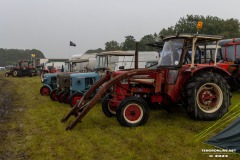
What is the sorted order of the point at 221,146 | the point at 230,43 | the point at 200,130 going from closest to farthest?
the point at 221,146 → the point at 200,130 → the point at 230,43

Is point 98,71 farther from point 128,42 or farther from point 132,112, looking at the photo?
→ point 128,42

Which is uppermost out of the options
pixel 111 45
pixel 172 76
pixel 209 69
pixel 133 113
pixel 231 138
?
pixel 111 45

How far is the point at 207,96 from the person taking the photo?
684 cm

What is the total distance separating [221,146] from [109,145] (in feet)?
6.54

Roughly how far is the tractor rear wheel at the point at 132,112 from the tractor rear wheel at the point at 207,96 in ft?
3.80

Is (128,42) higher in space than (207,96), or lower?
higher

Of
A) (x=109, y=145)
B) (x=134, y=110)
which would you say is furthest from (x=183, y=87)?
(x=109, y=145)

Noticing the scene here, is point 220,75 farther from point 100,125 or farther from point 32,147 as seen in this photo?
point 32,147

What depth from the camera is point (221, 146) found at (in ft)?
15.8

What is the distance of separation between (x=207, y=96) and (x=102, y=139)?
2.89 meters

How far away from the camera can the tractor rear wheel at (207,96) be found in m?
6.63

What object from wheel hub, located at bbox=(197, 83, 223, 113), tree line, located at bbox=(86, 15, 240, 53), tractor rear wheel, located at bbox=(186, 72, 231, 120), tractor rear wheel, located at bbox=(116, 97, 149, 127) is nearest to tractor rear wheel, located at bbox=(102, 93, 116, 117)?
tractor rear wheel, located at bbox=(116, 97, 149, 127)

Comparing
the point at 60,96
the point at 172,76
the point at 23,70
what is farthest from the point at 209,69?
the point at 23,70

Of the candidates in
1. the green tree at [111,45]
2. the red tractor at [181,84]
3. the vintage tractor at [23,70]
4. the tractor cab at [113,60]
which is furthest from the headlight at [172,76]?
the green tree at [111,45]
